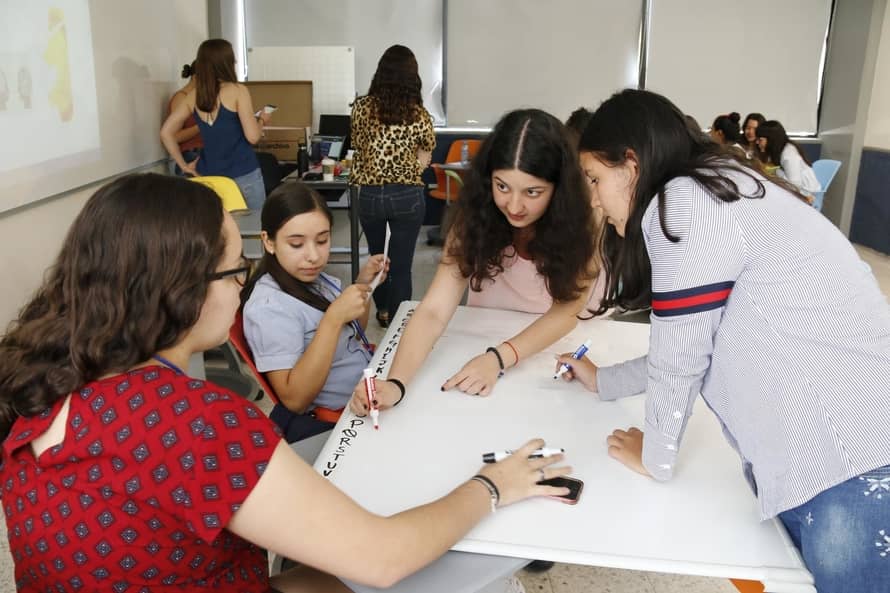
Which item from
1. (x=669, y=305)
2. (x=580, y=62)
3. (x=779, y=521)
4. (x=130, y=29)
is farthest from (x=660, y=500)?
(x=580, y=62)

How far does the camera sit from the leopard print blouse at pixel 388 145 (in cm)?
364

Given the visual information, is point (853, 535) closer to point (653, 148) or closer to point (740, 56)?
point (653, 148)

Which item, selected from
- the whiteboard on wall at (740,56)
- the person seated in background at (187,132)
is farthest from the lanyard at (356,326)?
the whiteboard on wall at (740,56)

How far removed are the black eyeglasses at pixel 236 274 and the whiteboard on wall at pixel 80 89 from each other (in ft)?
7.30

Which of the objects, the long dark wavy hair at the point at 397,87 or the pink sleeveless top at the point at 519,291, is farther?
the long dark wavy hair at the point at 397,87

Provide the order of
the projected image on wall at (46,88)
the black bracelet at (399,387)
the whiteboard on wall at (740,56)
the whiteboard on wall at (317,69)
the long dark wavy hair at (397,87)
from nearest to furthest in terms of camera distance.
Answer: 1. the black bracelet at (399,387)
2. the projected image on wall at (46,88)
3. the long dark wavy hair at (397,87)
4. the whiteboard on wall at (317,69)
5. the whiteboard on wall at (740,56)

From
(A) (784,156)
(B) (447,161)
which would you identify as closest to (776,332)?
(A) (784,156)

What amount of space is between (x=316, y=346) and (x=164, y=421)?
844mm

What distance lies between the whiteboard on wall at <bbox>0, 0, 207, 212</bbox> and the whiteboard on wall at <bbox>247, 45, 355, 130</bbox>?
1.79 metres

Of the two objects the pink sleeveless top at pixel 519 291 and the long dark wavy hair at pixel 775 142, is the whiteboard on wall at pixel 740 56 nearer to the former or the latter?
the long dark wavy hair at pixel 775 142

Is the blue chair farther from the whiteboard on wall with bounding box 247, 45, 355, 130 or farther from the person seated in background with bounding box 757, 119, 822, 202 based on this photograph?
the whiteboard on wall with bounding box 247, 45, 355, 130

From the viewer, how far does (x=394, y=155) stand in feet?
12.0

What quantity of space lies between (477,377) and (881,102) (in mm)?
6035

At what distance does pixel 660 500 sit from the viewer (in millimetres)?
1128
